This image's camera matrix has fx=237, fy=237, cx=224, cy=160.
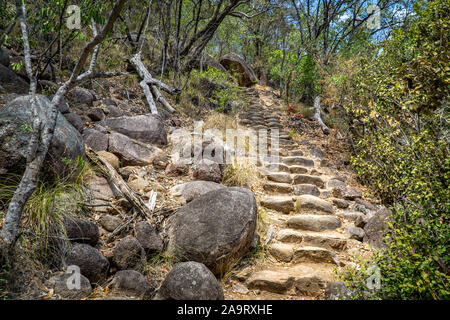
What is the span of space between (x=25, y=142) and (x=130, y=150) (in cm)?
177

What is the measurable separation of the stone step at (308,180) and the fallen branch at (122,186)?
361cm

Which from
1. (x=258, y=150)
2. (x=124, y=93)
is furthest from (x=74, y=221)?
(x=258, y=150)

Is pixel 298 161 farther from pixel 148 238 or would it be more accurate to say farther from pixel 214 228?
pixel 148 238

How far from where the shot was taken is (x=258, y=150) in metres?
7.03

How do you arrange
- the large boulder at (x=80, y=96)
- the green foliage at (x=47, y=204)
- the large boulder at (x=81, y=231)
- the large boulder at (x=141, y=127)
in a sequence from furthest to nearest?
1. the large boulder at (x=80, y=96)
2. the large boulder at (x=141, y=127)
3. the large boulder at (x=81, y=231)
4. the green foliage at (x=47, y=204)

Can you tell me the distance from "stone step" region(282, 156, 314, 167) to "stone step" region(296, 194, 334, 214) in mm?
1922

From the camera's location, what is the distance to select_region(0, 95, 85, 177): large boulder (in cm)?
263

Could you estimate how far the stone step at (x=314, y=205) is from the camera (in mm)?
4508

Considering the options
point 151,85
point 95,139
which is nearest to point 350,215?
point 95,139

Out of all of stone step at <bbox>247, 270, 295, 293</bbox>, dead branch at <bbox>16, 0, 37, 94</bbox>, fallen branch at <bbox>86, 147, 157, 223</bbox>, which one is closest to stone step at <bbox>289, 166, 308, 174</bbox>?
stone step at <bbox>247, 270, 295, 293</bbox>

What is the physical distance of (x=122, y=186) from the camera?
11.2ft

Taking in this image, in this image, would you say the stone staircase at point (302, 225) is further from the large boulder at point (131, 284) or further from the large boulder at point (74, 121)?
the large boulder at point (74, 121)

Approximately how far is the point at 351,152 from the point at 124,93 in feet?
21.7

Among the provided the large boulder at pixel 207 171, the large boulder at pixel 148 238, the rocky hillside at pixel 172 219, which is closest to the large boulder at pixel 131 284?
the rocky hillside at pixel 172 219
